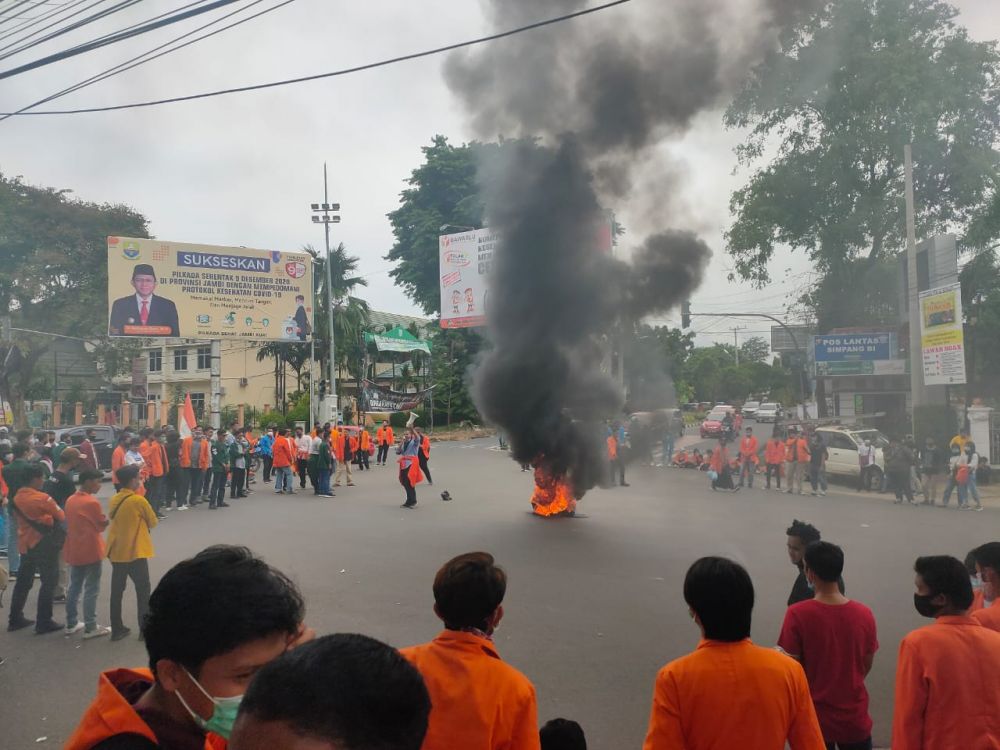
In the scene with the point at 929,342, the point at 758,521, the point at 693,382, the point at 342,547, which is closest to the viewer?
the point at 342,547

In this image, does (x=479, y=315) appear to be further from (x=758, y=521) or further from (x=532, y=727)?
(x=532, y=727)

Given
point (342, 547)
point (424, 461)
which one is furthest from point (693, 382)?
point (342, 547)

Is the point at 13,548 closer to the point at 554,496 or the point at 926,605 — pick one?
the point at 554,496

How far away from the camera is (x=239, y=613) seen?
4.61 ft

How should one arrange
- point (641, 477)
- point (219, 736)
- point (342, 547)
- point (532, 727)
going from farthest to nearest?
1. point (641, 477)
2. point (342, 547)
3. point (532, 727)
4. point (219, 736)

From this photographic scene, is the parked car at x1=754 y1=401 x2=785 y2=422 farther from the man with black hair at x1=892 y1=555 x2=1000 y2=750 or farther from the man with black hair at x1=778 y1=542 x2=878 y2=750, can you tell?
the man with black hair at x1=892 y1=555 x2=1000 y2=750

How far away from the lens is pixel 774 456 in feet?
51.4

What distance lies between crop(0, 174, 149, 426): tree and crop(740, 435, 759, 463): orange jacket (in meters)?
25.1

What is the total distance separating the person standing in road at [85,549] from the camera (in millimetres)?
5555

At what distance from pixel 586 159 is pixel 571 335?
3.01m

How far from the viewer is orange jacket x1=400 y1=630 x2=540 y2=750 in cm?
206

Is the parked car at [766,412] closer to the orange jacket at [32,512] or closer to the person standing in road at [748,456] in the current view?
the person standing in road at [748,456]

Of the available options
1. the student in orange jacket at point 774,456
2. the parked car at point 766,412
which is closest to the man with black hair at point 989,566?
the student in orange jacket at point 774,456

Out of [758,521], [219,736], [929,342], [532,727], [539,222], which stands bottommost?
[758,521]
